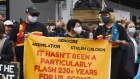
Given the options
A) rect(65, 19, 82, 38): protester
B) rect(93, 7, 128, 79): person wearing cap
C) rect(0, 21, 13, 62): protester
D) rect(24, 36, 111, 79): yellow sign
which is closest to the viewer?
rect(0, 21, 13, 62): protester

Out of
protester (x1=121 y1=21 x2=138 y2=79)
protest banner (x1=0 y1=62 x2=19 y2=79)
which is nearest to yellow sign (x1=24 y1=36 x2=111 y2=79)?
protester (x1=121 y1=21 x2=138 y2=79)

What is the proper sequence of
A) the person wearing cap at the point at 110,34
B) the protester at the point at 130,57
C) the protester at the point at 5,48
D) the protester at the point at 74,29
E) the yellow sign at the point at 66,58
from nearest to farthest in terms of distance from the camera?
1. the protester at the point at 5,48
2. the yellow sign at the point at 66,58
3. the person wearing cap at the point at 110,34
4. the protester at the point at 74,29
5. the protester at the point at 130,57

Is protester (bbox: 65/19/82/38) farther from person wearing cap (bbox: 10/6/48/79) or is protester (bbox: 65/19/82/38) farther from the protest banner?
the protest banner

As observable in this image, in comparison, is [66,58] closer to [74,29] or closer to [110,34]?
[74,29]

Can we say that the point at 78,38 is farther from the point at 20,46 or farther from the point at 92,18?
the point at 92,18

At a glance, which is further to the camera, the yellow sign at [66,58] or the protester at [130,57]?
the protester at [130,57]

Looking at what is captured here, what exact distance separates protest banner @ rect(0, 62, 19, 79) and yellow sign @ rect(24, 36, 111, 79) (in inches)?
22.3

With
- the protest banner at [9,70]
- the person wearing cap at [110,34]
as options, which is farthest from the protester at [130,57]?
the protest banner at [9,70]

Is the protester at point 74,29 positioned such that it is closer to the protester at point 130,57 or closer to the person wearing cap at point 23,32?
the person wearing cap at point 23,32

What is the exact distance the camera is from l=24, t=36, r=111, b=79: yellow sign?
7.86m

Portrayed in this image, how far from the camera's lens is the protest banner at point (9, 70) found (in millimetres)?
7319

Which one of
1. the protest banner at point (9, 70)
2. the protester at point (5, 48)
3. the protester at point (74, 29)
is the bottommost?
the protest banner at point (9, 70)

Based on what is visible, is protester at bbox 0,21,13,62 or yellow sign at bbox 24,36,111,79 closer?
protester at bbox 0,21,13,62

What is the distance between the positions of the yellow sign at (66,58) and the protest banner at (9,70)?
0.57 m
